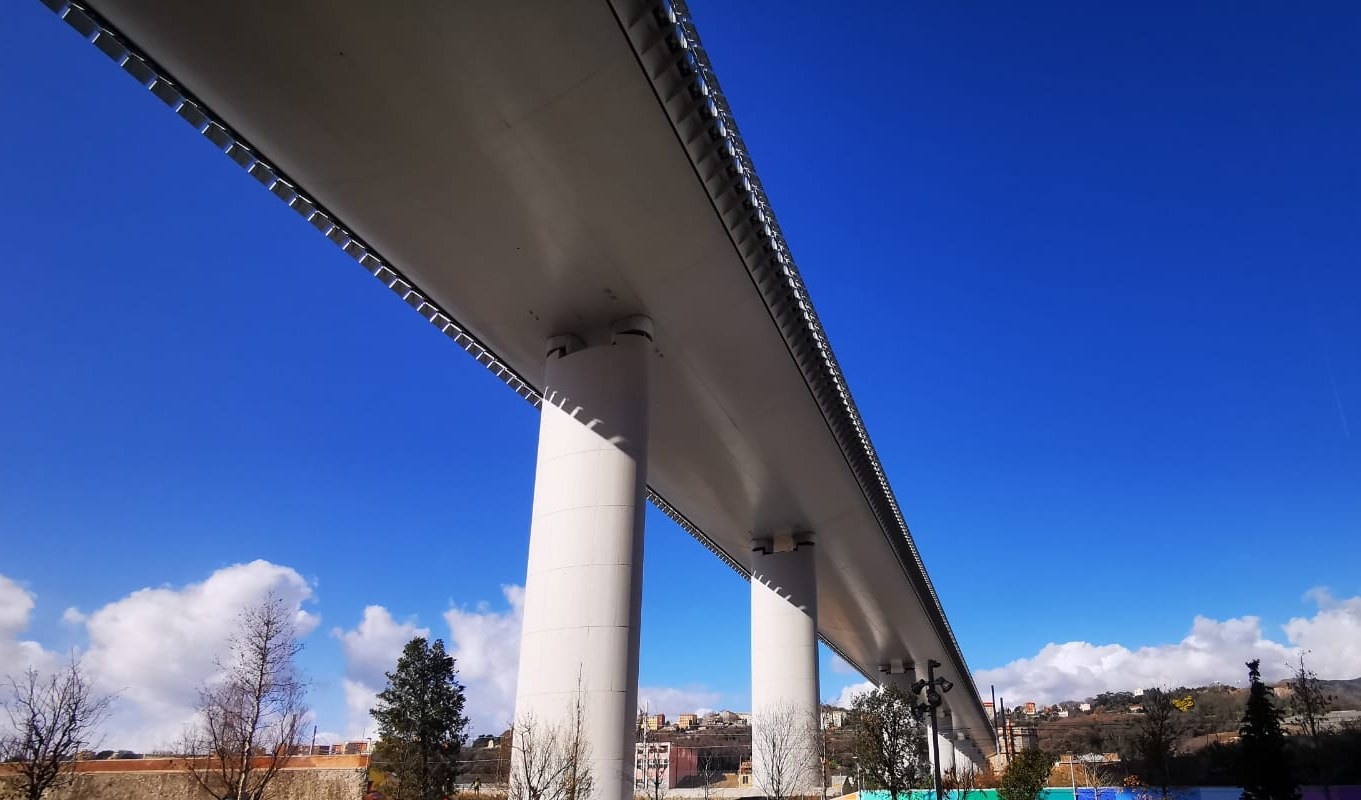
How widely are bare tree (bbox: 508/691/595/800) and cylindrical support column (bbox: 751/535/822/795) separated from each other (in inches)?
526

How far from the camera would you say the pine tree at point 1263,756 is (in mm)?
27000

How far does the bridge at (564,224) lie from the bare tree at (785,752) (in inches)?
353

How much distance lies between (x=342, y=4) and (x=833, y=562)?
90.8 ft

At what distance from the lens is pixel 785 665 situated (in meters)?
28.1

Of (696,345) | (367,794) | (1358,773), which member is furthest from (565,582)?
(1358,773)

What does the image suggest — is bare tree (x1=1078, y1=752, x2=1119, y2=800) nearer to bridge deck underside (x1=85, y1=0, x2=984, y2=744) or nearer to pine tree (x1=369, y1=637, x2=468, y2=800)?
pine tree (x1=369, y1=637, x2=468, y2=800)

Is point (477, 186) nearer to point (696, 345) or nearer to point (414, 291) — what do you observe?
point (414, 291)

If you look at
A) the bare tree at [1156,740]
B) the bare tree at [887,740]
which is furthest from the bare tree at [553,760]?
→ the bare tree at [1156,740]

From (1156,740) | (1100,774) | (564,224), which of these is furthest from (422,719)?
(1100,774)

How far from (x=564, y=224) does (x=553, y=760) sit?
886 centimetres

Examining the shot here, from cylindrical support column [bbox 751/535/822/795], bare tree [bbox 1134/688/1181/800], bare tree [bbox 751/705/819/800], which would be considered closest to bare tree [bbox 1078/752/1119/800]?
bare tree [bbox 1134/688/1181/800]

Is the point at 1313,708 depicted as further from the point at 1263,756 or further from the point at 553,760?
the point at 553,760

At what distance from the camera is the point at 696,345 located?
17375mm

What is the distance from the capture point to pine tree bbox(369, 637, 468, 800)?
3162 cm
